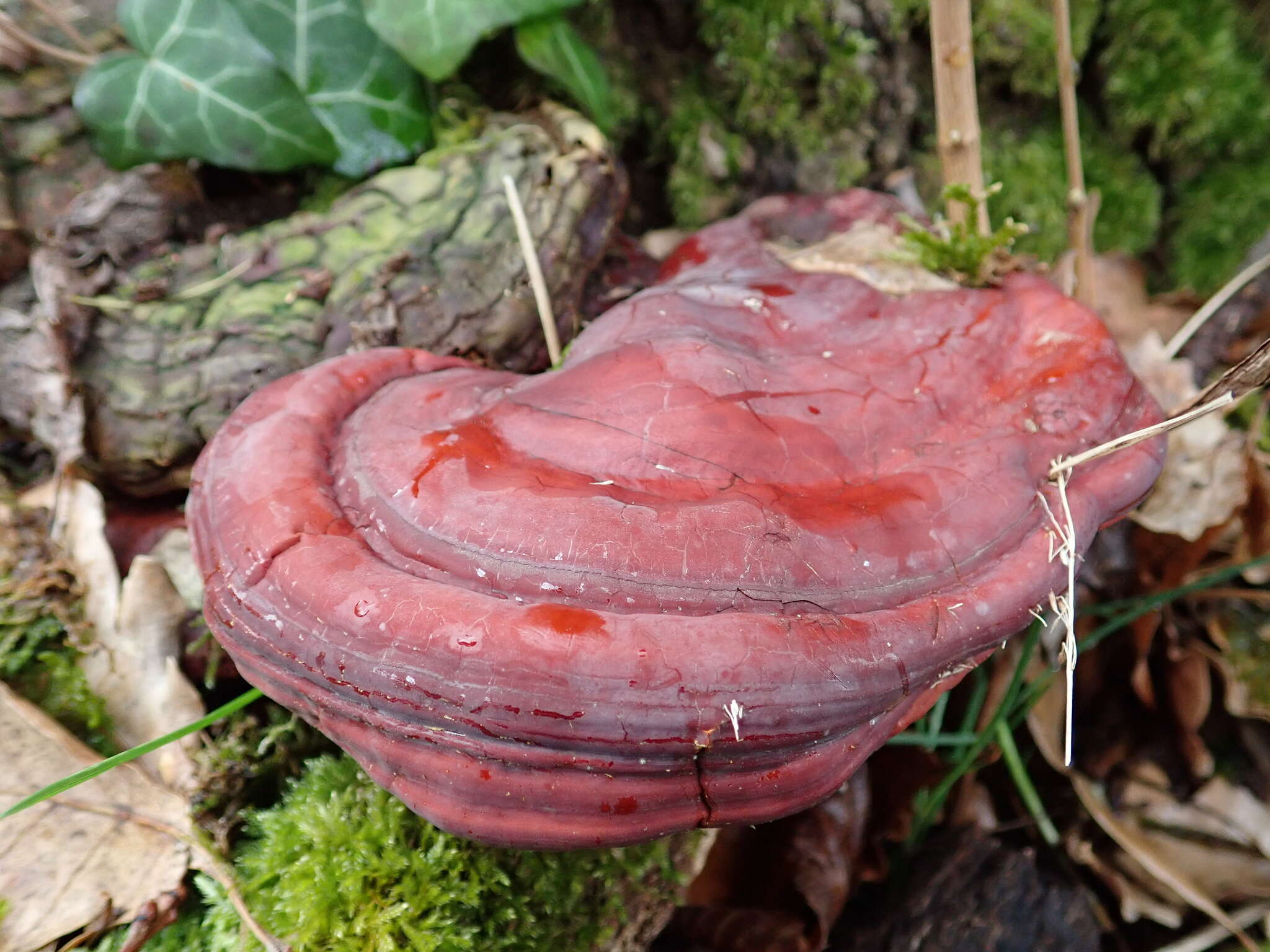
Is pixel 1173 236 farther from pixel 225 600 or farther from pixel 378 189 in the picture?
pixel 225 600

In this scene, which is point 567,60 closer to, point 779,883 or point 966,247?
point 966,247

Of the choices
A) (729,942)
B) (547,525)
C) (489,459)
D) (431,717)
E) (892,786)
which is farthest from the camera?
(892,786)

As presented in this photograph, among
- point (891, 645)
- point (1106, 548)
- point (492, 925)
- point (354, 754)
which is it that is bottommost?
point (492, 925)

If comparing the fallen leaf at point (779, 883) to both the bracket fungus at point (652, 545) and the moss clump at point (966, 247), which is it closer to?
the bracket fungus at point (652, 545)

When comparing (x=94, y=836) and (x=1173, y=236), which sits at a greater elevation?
(x=1173, y=236)

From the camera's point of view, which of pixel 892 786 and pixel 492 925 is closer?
pixel 492 925

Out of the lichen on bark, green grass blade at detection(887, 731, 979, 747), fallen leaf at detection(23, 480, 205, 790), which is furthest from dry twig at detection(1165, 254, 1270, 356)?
fallen leaf at detection(23, 480, 205, 790)

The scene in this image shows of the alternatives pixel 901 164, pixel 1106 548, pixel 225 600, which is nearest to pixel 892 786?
pixel 1106 548

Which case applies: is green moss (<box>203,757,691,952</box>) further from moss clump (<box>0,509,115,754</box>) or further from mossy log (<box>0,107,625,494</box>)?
mossy log (<box>0,107,625,494</box>)
